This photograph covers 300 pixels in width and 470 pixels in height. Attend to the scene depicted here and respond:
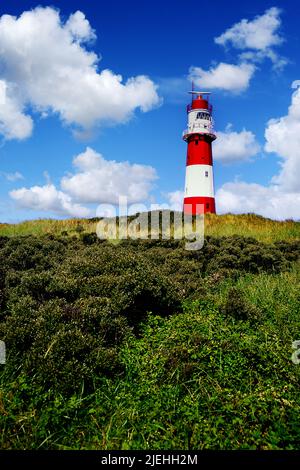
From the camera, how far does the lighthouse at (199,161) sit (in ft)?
115

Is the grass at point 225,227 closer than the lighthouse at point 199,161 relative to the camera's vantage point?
Yes

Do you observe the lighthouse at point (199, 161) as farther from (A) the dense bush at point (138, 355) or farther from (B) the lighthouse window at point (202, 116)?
(A) the dense bush at point (138, 355)

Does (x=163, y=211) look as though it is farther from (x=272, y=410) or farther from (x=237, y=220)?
(x=272, y=410)

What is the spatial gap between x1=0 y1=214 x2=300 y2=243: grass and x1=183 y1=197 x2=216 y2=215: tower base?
7561 mm

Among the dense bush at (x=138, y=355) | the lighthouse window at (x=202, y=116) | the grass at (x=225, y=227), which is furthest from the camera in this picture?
the lighthouse window at (x=202, y=116)

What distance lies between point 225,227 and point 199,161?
542 inches

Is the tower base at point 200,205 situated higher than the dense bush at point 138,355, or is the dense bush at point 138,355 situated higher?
the tower base at point 200,205

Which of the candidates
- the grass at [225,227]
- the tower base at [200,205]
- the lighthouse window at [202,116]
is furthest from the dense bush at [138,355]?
the lighthouse window at [202,116]

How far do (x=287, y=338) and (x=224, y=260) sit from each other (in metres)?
6.61

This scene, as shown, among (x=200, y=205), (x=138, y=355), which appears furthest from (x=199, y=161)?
(x=138, y=355)

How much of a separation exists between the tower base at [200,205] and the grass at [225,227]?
7.56 metres

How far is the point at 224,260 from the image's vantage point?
44.5 ft

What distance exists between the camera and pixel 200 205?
34875 mm
